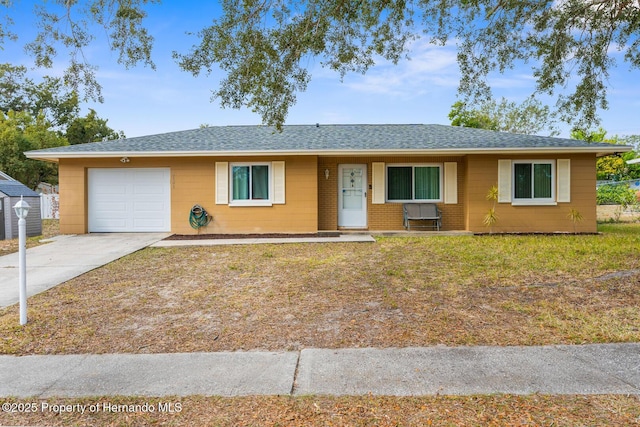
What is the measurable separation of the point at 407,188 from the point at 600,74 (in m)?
5.94

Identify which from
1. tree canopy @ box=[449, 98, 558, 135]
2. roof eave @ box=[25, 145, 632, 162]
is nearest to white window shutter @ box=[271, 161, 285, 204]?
roof eave @ box=[25, 145, 632, 162]

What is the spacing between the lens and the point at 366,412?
2.79m

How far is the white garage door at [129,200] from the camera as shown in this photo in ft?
43.0

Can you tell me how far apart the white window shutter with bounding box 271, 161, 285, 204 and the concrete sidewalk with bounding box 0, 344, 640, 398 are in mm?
9293

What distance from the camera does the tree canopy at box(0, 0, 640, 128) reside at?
23.0ft

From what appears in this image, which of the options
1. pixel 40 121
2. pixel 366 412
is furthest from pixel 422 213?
pixel 40 121

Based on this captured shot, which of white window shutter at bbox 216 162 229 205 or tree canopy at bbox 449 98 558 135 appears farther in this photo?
tree canopy at bbox 449 98 558 135

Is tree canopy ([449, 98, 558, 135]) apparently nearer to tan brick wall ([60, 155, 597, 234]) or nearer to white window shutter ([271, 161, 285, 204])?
tan brick wall ([60, 155, 597, 234])

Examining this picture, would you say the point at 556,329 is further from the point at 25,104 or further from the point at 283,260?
the point at 25,104

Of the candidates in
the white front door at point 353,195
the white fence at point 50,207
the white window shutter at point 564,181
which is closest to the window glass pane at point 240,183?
the white front door at point 353,195

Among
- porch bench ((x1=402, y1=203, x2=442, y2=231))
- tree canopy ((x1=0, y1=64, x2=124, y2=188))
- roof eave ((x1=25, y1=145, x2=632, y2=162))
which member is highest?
tree canopy ((x1=0, y1=64, x2=124, y2=188))

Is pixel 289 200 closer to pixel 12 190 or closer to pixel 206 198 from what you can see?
pixel 206 198

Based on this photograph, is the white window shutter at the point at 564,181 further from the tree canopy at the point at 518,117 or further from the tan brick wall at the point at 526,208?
the tree canopy at the point at 518,117

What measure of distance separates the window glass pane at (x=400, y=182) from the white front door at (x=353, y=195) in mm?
817
